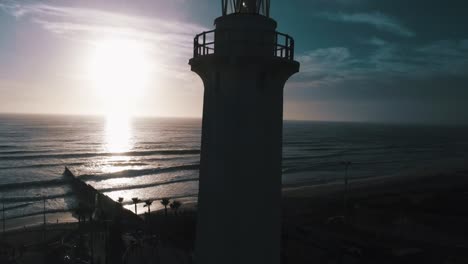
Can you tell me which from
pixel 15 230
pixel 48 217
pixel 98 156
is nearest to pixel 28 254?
pixel 15 230

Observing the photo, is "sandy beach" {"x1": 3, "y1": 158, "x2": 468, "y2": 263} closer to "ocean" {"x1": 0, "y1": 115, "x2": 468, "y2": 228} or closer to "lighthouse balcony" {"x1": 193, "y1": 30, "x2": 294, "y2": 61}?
"ocean" {"x1": 0, "y1": 115, "x2": 468, "y2": 228}

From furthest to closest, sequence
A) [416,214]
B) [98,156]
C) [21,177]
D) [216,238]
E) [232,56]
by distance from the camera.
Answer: [98,156] < [21,177] < [416,214] < [216,238] < [232,56]

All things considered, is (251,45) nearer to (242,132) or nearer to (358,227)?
(242,132)

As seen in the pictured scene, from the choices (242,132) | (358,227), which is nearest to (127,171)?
(358,227)

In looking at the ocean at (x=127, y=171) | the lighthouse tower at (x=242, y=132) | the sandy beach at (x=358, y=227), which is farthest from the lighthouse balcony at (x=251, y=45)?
the ocean at (x=127, y=171)

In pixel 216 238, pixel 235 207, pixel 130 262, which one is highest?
pixel 235 207

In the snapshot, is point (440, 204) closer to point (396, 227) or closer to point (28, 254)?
point (396, 227)

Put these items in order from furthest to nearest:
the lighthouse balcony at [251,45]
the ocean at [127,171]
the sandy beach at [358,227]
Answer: the ocean at [127,171]
the sandy beach at [358,227]
the lighthouse balcony at [251,45]

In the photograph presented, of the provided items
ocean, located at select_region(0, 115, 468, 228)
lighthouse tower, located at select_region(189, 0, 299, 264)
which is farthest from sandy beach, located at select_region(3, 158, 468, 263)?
lighthouse tower, located at select_region(189, 0, 299, 264)

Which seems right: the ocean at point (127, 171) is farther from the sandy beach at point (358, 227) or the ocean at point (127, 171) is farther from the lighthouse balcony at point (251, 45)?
the lighthouse balcony at point (251, 45)
